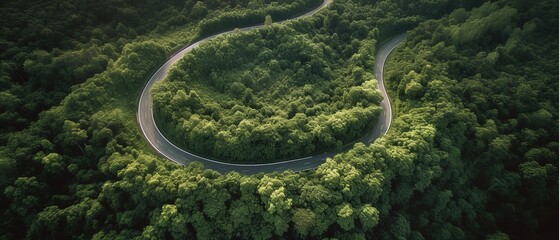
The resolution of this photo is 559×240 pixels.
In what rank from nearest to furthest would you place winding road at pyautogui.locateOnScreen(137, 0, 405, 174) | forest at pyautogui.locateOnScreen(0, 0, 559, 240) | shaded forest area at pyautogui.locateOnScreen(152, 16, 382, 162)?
forest at pyautogui.locateOnScreen(0, 0, 559, 240)
shaded forest area at pyautogui.locateOnScreen(152, 16, 382, 162)
winding road at pyautogui.locateOnScreen(137, 0, 405, 174)

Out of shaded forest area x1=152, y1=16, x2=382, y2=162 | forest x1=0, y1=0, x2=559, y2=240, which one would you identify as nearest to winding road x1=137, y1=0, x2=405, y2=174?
shaded forest area x1=152, y1=16, x2=382, y2=162

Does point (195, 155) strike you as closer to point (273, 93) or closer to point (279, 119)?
point (279, 119)

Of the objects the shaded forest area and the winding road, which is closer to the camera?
the shaded forest area

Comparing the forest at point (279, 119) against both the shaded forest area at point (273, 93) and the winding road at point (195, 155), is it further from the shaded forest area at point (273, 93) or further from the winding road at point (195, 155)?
the winding road at point (195, 155)

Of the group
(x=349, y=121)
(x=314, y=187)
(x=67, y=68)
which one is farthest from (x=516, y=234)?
(x=67, y=68)

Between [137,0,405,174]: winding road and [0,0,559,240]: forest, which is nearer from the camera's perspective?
[0,0,559,240]: forest

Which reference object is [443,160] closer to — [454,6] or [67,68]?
[454,6]

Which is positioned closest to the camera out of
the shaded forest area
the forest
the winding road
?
the forest

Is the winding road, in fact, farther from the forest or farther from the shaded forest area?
the forest
